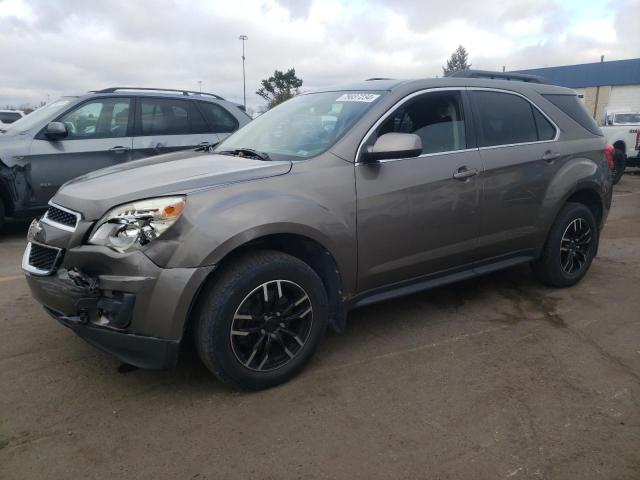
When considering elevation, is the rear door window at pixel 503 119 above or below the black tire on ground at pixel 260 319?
above

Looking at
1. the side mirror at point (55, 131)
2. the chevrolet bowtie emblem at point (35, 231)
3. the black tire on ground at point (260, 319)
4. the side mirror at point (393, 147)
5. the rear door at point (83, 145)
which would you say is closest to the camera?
the black tire on ground at point (260, 319)

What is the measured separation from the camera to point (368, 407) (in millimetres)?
2859

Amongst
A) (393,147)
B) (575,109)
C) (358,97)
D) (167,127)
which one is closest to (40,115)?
(167,127)

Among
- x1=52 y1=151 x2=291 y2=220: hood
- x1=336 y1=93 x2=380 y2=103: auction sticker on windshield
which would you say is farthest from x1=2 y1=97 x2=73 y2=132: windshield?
x1=336 y1=93 x2=380 y2=103: auction sticker on windshield

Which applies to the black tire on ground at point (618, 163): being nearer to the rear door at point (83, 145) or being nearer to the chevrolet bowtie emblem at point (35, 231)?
the rear door at point (83, 145)

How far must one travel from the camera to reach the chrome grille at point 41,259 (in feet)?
9.36

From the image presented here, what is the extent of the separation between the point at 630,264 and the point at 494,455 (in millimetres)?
4009

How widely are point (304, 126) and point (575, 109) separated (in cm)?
255

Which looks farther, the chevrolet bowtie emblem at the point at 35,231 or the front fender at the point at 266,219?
the chevrolet bowtie emblem at the point at 35,231

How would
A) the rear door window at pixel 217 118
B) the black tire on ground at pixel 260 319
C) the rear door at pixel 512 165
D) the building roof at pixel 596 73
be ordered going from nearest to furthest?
the black tire on ground at pixel 260 319 < the rear door at pixel 512 165 < the rear door window at pixel 217 118 < the building roof at pixel 596 73

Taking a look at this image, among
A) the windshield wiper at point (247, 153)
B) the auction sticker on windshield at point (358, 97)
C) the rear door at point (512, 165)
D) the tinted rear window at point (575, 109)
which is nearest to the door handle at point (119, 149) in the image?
the windshield wiper at point (247, 153)

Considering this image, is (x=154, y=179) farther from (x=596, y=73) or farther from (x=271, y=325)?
(x=596, y=73)

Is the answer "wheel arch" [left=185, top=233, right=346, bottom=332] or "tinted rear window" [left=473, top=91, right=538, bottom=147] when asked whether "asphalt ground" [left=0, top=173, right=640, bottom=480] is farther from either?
"tinted rear window" [left=473, top=91, right=538, bottom=147]

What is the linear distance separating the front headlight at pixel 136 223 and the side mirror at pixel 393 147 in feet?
3.88
